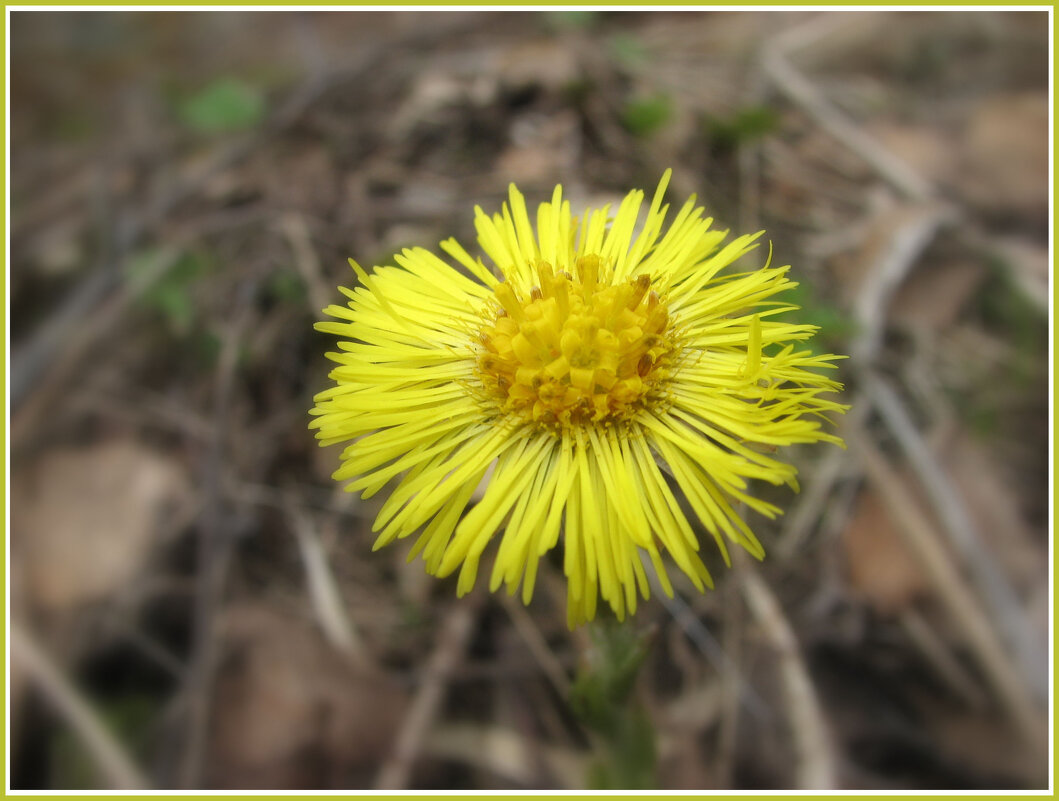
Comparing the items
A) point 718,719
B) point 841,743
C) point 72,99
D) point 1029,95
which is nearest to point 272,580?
point 718,719

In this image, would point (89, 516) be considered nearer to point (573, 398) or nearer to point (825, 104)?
point (573, 398)

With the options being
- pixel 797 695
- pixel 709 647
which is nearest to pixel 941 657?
pixel 797 695

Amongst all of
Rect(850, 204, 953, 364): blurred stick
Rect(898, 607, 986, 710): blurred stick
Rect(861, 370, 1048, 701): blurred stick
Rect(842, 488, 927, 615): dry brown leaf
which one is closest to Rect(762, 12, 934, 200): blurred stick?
Rect(850, 204, 953, 364): blurred stick

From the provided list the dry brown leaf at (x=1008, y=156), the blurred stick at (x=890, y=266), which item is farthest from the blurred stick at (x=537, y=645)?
the dry brown leaf at (x=1008, y=156)

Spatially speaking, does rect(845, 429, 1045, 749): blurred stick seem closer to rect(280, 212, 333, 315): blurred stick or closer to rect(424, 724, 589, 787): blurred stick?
rect(424, 724, 589, 787): blurred stick

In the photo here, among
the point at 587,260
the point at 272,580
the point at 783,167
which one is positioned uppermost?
the point at 783,167

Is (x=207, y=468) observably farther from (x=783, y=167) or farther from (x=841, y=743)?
(x=783, y=167)

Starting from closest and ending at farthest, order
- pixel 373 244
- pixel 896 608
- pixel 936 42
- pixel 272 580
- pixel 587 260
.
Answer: pixel 587 260 → pixel 896 608 → pixel 272 580 → pixel 373 244 → pixel 936 42
